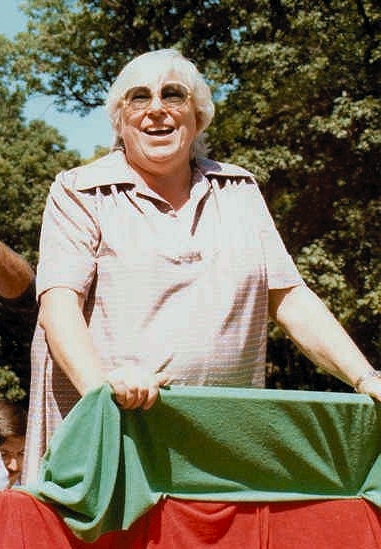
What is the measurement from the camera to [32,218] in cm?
1936

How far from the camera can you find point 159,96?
2.26m

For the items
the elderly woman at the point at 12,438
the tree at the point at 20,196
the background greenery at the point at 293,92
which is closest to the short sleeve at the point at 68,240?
the elderly woman at the point at 12,438

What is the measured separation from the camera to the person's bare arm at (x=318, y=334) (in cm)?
214

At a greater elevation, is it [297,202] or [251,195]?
[297,202]

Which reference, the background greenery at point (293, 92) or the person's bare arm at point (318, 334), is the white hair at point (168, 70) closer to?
the person's bare arm at point (318, 334)

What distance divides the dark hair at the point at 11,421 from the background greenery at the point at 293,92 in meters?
9.52

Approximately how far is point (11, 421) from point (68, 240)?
5.71 feet

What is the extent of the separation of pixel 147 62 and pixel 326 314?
0.84m

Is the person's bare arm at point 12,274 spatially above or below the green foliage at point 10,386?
above

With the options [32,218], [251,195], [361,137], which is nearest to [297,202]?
[361,137]

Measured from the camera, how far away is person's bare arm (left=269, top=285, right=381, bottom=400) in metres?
2.14

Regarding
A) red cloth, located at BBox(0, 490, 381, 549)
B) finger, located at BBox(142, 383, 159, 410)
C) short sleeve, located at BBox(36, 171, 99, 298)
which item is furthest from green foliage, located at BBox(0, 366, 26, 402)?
finger, located at BBox(142, 383, 159, 410)

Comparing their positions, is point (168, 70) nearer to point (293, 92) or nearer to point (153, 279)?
point (153, 279)

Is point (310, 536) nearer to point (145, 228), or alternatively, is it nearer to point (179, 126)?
point (145, 228)
